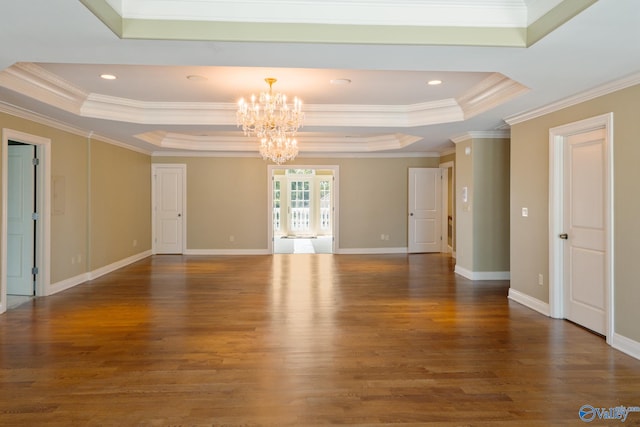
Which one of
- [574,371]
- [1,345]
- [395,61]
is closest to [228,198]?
[1,345]

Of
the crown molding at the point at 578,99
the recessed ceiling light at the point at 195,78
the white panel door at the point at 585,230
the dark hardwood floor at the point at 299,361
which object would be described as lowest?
the dark hardwood floor at the point at 299,361

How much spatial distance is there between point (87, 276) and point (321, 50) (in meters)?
5.82

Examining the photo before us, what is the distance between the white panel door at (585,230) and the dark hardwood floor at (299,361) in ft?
0.81

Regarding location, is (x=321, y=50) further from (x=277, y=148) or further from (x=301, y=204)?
(x=301, y=204)

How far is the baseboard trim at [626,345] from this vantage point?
3.69 meters

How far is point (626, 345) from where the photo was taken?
12.5 feet

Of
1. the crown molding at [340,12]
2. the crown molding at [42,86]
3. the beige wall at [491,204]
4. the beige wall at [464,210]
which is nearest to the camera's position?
the crown molding at [340,12]

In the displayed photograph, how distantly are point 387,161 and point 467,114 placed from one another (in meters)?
4.69

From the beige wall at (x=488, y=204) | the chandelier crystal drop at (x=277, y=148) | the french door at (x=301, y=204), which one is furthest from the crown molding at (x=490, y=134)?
the french door at (x=301, y=204)

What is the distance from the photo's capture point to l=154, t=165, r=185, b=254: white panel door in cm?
1020

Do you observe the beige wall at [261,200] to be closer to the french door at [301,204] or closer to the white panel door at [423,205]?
the white panel door at [423,205]

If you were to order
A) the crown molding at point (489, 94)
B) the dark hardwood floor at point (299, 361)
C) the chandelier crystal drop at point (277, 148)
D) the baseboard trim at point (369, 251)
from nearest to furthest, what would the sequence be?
1. the dark hardwood floor at point (299, 361)
2. the crown molding at point (489, 94)
3. the chandelier crystal drop at point (277, 148)
4. the baseboard trim at point (369, 251)

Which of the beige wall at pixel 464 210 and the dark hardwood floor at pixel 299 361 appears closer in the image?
the dark hardwood floor at pixel 299 361

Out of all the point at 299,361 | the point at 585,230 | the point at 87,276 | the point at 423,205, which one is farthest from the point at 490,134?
the point at 87,276
